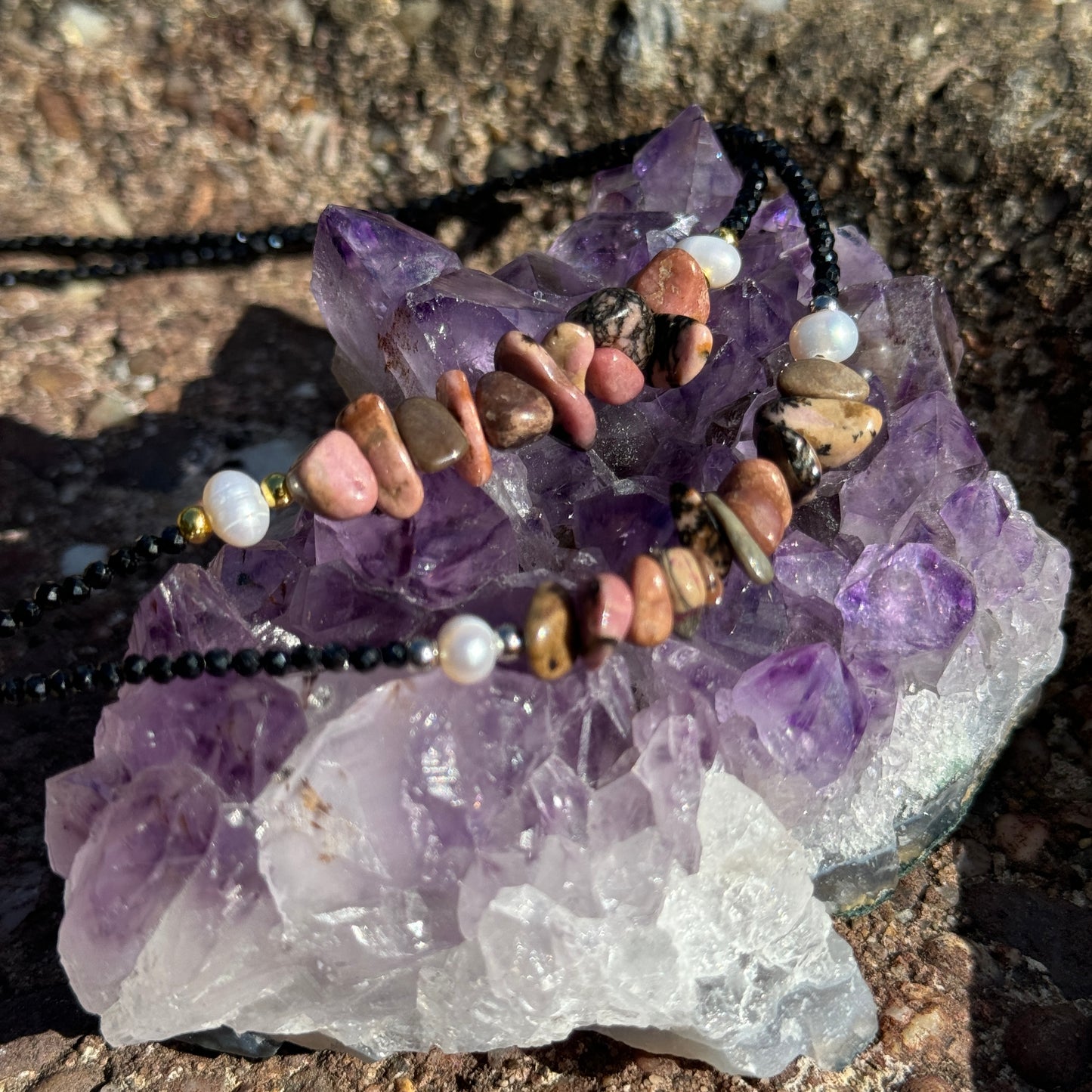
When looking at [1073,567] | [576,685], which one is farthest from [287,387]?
[1073,567]

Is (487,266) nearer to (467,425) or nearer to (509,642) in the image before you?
(467,425)

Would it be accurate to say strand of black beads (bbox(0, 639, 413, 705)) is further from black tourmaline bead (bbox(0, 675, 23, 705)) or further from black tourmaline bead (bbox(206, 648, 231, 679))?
black tourmaline bead (bbox(0, 675, 23, 705))

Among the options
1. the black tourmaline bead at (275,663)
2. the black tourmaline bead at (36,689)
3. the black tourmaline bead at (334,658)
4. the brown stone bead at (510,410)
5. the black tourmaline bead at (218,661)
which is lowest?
the black tourmaline bead at (36,689)

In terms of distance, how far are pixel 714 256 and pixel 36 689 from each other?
1183mm

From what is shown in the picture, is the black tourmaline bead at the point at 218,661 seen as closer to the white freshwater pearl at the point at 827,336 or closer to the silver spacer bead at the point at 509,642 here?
the silver spacer bead at the point at 509,642

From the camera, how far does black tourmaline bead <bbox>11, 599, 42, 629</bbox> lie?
5.03 ft

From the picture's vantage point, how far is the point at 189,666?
1.28m

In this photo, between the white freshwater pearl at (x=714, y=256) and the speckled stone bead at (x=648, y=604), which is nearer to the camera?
the speckled stone bead at (x=648, y=604)

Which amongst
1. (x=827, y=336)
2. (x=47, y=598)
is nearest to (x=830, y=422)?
(x=827, y=336)

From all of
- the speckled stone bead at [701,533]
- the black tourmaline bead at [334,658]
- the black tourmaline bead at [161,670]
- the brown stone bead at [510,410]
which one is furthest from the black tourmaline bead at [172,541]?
the speckled stone bead at [701,533]

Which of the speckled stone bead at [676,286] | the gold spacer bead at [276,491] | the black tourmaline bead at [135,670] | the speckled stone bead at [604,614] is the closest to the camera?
the speckled stone bead at [604,614]

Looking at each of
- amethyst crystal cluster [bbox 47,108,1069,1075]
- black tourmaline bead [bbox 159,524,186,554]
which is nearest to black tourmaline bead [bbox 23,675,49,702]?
amethyst crystal cluster [bbox 47,108,1069,1075]

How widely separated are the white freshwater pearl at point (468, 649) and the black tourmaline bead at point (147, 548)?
49cm

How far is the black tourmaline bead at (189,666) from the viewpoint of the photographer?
4.19ft
